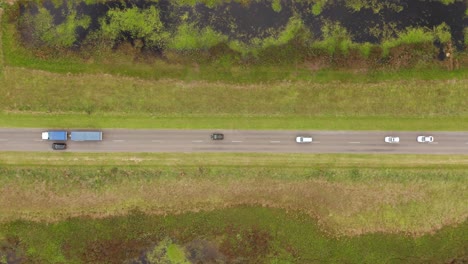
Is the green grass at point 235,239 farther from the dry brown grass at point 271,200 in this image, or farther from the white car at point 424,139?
the white car at point 424,139

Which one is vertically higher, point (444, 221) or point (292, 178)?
point (292, 178)

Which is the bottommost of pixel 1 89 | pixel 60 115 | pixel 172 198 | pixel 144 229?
pixel 144 229

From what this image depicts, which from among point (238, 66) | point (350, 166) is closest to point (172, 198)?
point (238, 66)

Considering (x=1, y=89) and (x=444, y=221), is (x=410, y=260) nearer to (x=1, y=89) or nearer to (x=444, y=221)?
(x=444, y=221)

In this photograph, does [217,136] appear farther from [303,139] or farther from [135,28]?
[135,28]

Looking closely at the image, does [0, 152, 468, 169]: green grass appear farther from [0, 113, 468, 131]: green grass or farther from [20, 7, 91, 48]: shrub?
[20, 7, 91, 48]: shrub

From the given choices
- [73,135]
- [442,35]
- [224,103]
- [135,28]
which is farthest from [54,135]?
[442,35]

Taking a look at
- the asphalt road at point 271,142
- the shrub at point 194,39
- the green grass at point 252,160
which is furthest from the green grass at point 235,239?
the shrub at point 194,39
